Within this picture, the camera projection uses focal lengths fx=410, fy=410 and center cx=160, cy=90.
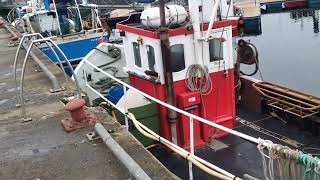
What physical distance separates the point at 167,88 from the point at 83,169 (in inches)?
122

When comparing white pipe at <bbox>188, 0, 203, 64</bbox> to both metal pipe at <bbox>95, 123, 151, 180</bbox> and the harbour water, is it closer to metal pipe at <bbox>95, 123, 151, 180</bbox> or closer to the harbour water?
metal pipe at <bbox>95, 123, 151, 180</bbox>

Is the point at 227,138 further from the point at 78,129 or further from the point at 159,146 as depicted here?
the point at 78,129

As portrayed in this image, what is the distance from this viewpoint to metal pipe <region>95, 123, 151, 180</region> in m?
4.23

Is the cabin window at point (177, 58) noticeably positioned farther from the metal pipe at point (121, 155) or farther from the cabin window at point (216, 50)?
the metal pipe at point (121, 155)

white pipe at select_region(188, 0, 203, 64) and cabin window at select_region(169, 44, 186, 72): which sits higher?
white pipe at select_region(188, 0, 203, 64)

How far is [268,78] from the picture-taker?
850 inches

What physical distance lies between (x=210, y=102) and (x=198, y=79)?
0.63 m

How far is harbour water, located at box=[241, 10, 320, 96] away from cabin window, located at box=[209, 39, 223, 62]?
468 inches

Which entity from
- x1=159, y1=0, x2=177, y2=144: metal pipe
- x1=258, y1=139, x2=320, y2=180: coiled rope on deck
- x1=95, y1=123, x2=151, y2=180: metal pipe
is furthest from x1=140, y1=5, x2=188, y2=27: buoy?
x1=258, y1=139, x2=320, y2=180: coiled rope on deck

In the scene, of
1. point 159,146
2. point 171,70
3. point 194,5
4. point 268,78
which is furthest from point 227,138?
point 268,78

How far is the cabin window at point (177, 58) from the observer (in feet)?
25.9

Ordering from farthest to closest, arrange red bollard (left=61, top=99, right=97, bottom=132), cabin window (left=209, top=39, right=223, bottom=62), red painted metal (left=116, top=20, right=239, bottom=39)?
cabin window (left=209, top=39, right=223, bottom=62)
red painted metal (left=116, top=20, right=239, bottom=39)
red bollard (left=61, top=99, right=97, bottom=132)

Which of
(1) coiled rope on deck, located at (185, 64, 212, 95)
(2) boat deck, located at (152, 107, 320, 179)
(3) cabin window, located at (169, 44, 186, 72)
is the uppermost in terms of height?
(3) cabin window, located at (169, 44, 186, 72)

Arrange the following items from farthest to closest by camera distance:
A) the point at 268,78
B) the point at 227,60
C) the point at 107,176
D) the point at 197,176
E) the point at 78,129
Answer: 1. the point at 268,78
2. the point at 227,60
3. the point at 197,176
4. the point at 78,129
5. the point at 107,176
